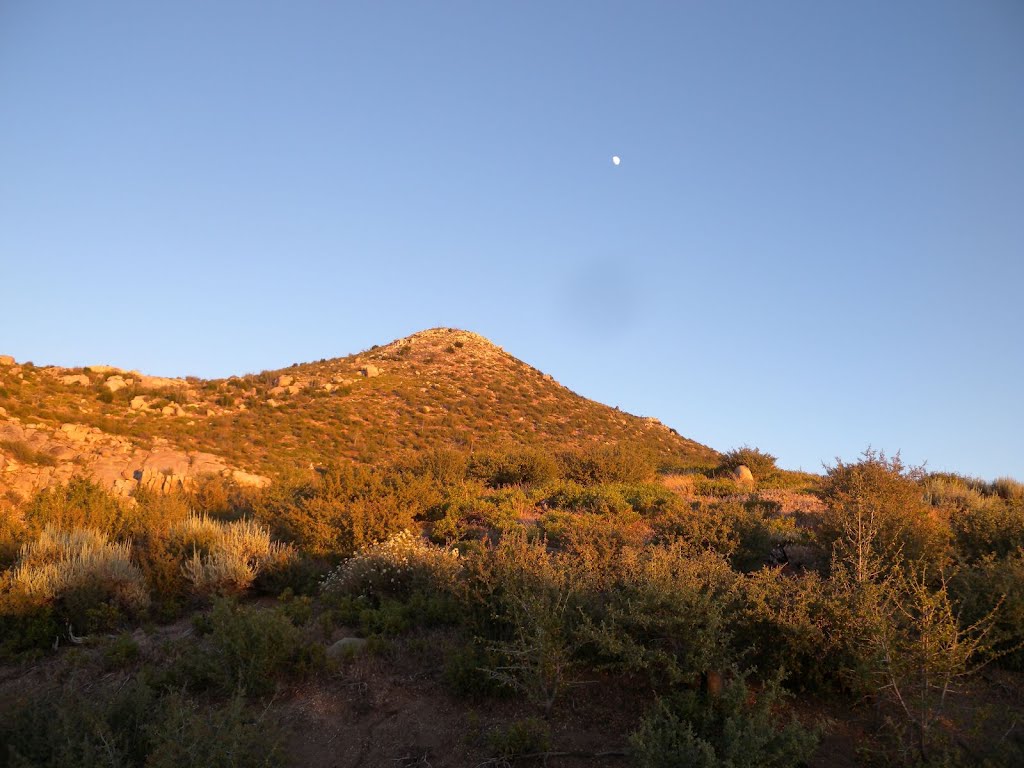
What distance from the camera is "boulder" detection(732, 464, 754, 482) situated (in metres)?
17.7

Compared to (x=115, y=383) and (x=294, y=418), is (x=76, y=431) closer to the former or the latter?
(x=115, y=383)

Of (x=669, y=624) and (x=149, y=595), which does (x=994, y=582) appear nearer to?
(x=669, y=624)

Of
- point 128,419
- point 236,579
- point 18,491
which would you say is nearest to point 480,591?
point 236,579

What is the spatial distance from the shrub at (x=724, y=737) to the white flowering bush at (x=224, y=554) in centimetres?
598

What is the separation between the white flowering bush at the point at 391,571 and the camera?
26.6 feet

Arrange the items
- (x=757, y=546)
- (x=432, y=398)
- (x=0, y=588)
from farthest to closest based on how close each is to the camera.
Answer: (x=432, y=398) → (x=757, y=546) → (x=0, y=588)

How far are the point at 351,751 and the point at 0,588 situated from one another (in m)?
5.53

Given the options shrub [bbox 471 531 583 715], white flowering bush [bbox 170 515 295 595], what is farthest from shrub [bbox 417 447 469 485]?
shrub [bbox 471 531 583 715]

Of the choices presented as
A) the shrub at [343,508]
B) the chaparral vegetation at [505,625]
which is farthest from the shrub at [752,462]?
the shrub at [343,508]

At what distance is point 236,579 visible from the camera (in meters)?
8.62

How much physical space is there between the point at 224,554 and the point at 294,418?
19.5m

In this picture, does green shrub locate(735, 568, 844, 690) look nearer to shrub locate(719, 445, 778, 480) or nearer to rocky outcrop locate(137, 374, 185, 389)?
shrub locate(719, 445, 778, 480)

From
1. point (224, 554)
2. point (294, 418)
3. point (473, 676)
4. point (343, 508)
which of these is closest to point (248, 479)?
point (343, 508)

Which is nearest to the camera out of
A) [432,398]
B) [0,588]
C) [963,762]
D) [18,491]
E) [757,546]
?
[963,762]
